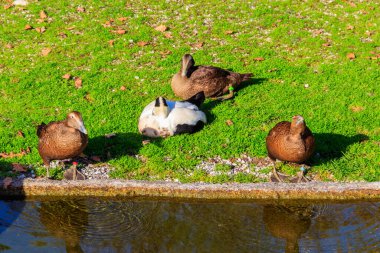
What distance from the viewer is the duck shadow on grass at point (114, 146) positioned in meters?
8.11

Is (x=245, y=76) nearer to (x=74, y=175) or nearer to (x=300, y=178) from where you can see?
(x=300, y=178)

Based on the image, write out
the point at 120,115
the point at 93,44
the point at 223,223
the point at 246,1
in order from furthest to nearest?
1. the point at 246,1
2. the point at 93,44
3. the point at 120,115
4. the point at 223,223

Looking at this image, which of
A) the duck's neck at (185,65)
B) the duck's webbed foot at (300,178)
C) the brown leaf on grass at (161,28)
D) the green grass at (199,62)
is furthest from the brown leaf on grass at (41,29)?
the duck's webbed foot at (300,178)

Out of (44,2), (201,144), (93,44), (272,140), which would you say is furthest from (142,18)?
(272,140)

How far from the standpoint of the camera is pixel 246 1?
13.4 metres

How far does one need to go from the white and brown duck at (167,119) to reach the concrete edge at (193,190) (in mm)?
1349

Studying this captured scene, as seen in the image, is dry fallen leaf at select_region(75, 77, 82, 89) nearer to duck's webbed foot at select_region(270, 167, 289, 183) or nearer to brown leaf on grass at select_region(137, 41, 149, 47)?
brown leaf on grass at select_region(137, 41, 149, 47)

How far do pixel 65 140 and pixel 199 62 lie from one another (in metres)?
4.14

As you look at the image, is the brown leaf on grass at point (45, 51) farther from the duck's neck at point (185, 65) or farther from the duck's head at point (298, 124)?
the duck's head at point (298, 124)

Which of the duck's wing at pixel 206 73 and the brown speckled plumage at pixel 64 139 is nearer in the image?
the brown speckled plumage at pixel 64 139

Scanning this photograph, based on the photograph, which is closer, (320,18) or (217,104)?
(217,104)

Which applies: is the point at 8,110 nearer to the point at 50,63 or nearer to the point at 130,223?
the point at 50,63

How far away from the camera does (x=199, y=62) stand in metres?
10.8

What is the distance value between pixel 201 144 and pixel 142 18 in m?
5.18
